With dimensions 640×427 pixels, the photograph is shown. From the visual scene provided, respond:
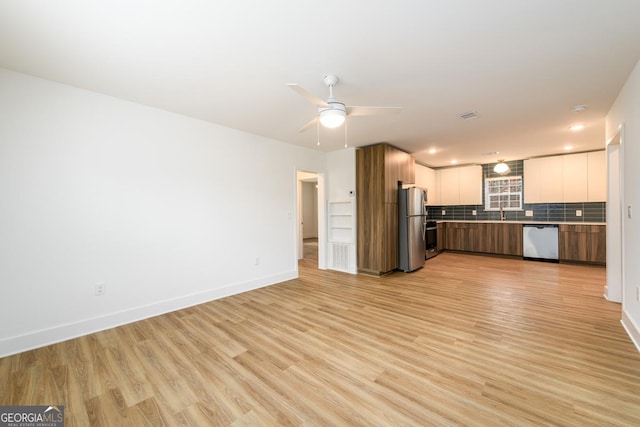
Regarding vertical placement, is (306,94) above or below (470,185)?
above

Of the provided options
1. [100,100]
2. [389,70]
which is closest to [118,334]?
[100,100]

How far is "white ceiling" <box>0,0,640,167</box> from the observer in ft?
5.34

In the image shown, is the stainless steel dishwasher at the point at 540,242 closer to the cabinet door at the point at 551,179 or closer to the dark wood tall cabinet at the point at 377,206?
the cabinet door at the point at 551,179

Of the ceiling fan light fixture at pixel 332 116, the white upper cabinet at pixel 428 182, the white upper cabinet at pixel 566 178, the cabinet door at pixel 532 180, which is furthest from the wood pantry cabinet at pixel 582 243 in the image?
the ceiling fan light fixture at pixel 332 116

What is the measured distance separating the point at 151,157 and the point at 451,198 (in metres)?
7.30

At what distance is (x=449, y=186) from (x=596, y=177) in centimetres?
292

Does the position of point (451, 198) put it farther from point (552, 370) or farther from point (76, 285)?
point (76, 285)

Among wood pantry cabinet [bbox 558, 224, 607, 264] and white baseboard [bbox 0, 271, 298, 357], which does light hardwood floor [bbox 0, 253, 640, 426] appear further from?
wood pantry cabinet [bbox 558, 224, 607, 264]

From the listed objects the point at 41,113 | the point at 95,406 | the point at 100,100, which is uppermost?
the point at 100,100

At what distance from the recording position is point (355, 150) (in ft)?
16.9

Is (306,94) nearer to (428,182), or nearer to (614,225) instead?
(614,225)

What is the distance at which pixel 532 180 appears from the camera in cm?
625

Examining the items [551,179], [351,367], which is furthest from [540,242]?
[351,367]

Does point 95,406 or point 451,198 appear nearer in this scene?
point 95,406
